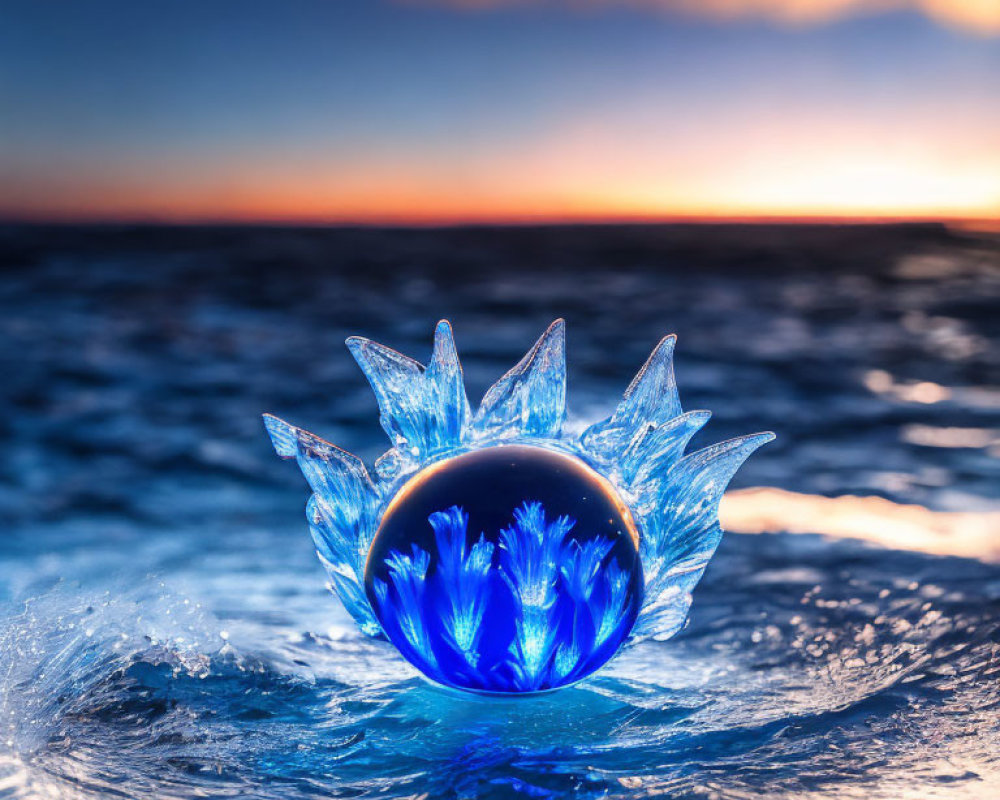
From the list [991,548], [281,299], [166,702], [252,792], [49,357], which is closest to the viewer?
[252,792]

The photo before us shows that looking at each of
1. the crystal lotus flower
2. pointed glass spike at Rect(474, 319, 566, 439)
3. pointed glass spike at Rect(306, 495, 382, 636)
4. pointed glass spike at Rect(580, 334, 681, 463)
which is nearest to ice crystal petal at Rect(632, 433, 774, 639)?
the crystal lotus flower

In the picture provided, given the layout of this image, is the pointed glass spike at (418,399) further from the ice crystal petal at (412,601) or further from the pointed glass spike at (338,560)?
the ice crystal petal at (412,601)

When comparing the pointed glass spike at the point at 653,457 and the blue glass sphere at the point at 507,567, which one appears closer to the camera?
the blue glass sphere at the point at 507,567

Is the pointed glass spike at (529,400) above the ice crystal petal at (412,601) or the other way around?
above

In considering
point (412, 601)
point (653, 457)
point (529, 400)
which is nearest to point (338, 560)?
point (412, 601)

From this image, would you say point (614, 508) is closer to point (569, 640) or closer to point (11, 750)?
point (569, 640)

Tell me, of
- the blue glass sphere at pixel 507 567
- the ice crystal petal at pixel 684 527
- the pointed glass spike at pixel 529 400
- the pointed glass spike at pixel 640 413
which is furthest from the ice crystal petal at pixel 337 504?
the ice crystal petal at pixel 684 527

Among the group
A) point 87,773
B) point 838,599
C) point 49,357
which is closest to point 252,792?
point 87,773

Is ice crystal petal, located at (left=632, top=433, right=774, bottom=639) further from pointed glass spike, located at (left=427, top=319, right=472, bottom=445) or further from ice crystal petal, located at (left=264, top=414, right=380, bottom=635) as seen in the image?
ice crystal petal, located at (left=264, top=414, right=380, bottom=635)
